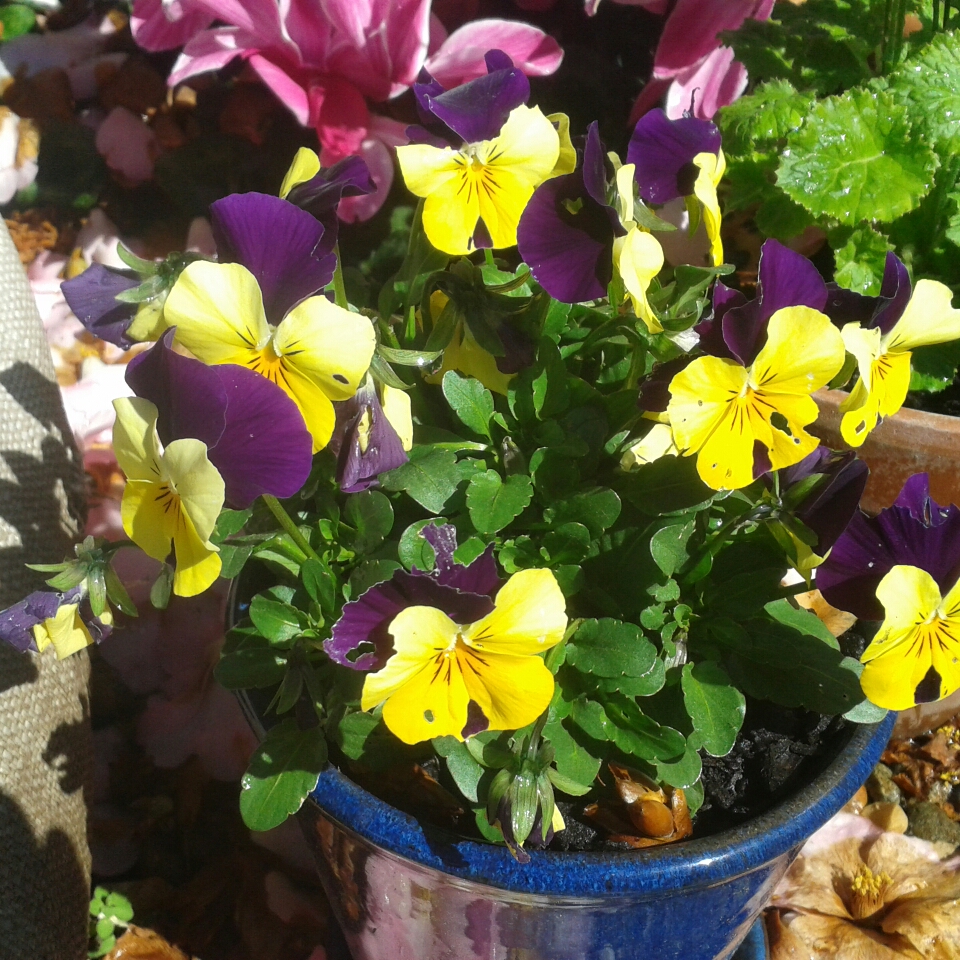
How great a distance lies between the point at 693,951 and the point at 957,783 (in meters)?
0.59

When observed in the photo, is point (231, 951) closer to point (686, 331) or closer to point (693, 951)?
point (693, 951)

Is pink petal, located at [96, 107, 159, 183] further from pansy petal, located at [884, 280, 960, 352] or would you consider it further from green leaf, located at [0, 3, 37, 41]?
pansy petal, located at [884, 280, 960, 352]

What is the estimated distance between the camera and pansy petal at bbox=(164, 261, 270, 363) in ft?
1.57

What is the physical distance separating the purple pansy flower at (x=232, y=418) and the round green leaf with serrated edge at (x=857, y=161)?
1.84 ft

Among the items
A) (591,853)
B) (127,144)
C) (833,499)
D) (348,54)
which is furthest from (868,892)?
(127,144)

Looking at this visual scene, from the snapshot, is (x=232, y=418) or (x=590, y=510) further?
(x=590, y=510)

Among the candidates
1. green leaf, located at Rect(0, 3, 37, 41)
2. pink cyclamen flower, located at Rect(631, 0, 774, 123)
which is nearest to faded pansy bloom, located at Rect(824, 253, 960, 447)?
pink cyclamen flower, located at Rect(631, 0, 774, 123)

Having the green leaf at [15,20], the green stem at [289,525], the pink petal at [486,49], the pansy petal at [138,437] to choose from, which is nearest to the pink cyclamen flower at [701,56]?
the pink petal at [486,49]

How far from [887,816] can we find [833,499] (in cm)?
75

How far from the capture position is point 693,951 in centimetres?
75

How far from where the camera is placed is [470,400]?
0.68 m

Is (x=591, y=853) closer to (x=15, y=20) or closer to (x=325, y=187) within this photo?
(x=325, y=187)

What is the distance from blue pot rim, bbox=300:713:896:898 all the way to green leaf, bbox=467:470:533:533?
190 millimetres

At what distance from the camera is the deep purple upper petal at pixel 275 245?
1.68 ft
